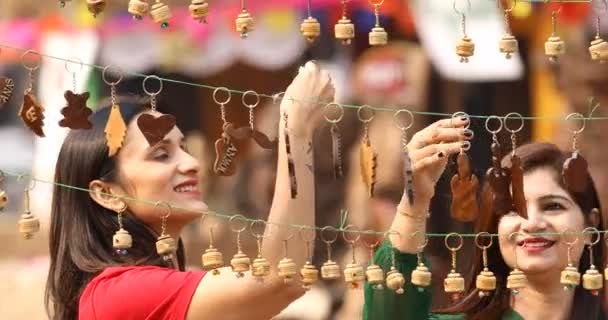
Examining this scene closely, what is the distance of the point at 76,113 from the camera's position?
14.4 feet

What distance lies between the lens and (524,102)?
670 cm

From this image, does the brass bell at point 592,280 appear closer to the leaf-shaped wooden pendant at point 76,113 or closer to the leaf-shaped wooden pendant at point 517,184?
the leaf-shaped wooden pendant at point 517,184

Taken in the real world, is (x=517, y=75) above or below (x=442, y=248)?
above

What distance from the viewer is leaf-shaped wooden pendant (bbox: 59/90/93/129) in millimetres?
4379

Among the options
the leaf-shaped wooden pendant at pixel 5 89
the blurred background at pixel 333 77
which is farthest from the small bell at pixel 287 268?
the blurred background at pixel 333 77

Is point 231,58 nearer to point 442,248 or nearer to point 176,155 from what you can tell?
point 442,248

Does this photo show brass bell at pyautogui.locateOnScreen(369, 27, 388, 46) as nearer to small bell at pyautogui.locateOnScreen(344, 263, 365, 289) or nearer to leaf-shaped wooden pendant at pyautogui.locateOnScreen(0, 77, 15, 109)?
small bell at pyautogui.locateOnScreen(344, 263, 365, 289)

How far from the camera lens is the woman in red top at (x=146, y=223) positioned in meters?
4.33

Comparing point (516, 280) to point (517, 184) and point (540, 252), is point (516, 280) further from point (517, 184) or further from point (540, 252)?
point (540, 252)

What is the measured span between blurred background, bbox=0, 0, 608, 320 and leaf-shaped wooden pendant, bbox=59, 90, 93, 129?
6.83ft

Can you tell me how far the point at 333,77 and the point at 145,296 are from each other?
7.88 ft

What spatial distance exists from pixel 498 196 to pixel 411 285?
1.09 ft

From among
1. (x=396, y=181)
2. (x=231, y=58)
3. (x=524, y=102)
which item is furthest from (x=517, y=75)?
(x=231, y=58)

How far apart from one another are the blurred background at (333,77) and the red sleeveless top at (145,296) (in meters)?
2.02
